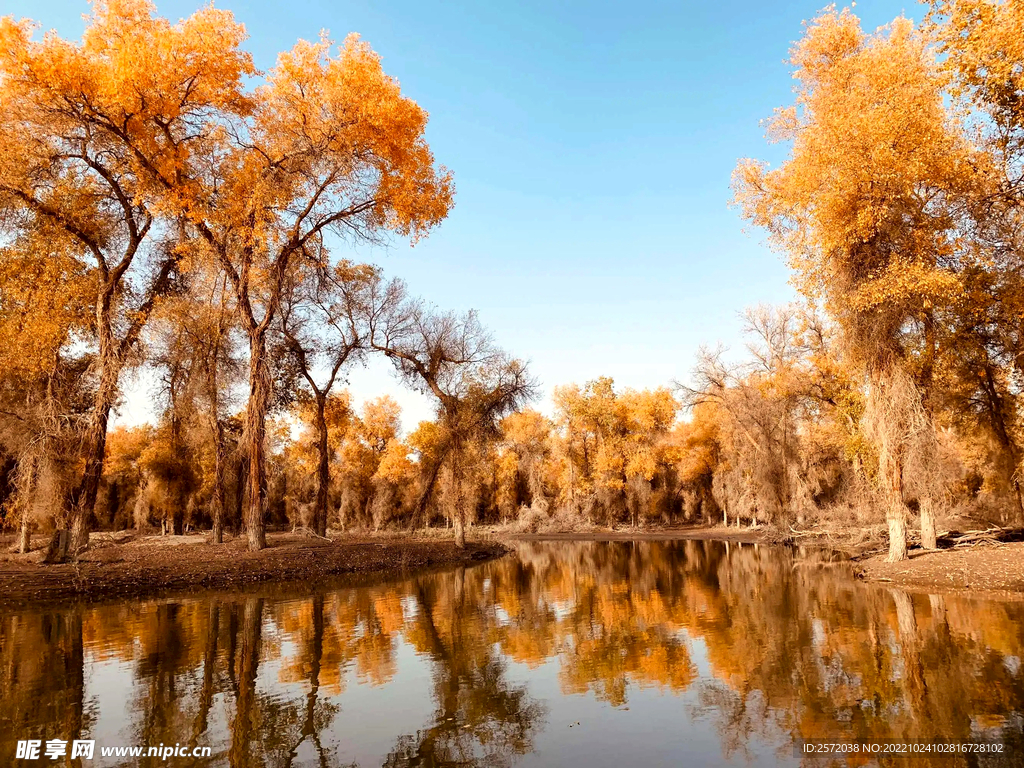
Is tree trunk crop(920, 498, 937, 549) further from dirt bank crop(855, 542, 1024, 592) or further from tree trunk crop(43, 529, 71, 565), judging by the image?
tree trunk crop(43, 529, 71, 565)

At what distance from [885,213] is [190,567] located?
2391 cm

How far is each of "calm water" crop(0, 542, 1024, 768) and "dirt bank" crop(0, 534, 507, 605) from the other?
1.48 metres

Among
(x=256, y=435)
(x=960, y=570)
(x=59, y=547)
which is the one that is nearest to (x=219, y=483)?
(x=256, y=435)

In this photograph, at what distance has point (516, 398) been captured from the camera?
3431 centimetres

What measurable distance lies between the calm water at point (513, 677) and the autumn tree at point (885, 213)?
624 cm

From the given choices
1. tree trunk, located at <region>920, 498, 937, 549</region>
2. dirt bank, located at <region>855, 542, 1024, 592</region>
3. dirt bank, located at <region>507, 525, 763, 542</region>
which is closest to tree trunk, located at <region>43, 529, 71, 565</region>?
dirt bank, located at <region>855, 542, 1024, 592</region>

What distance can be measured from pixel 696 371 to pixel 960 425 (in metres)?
18.6

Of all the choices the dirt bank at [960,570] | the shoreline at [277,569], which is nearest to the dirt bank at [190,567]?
the shoreline at [277,569]

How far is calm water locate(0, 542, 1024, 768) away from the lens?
6.85m

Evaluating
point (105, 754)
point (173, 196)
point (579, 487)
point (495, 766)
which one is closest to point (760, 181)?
point (173, 196)

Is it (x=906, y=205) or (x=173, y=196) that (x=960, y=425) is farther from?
(x=173, y=196)

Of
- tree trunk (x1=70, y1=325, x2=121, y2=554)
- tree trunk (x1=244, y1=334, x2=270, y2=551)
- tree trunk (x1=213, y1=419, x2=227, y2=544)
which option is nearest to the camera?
tree trunk (x1=70, y1=325, x2=121, y2=554)

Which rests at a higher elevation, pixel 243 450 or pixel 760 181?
pixel 760 181

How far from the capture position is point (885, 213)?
1745 cm
